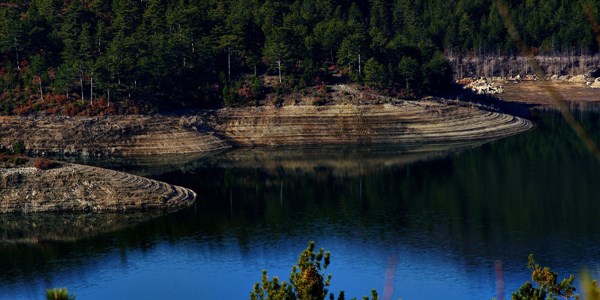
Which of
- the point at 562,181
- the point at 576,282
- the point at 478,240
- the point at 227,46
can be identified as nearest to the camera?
the point at 576,282

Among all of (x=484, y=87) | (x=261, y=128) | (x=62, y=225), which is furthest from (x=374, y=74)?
(x=62, y=225)

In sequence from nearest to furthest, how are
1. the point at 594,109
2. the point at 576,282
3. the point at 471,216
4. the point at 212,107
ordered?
the point at 576,282 < the point at 471,216 < the point at 212,107 < the point at 594,109

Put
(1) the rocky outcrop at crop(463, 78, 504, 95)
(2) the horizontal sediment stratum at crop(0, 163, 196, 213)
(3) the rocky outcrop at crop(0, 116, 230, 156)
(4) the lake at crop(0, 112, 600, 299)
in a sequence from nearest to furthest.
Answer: (4) the lake at crop(0, 112, 600, 299) → (2) the horizontal sediment stratum at crop(0, 163, 196, 213) → (3) the rocky outcrop at crop(0, 116, 230, 156) → (1) the rocky outcrop at crop(463, 78, 504, 95)

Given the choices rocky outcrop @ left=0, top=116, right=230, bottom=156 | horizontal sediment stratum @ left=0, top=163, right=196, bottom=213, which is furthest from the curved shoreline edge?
horizontal sediment stratum @ left=0, top=163, right=196, bottom=213

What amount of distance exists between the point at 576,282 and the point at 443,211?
75.1ft

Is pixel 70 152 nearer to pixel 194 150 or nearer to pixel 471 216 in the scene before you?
pixel 194 150

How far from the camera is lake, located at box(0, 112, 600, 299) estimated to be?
57.8 meters

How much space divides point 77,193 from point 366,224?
91.2 ft

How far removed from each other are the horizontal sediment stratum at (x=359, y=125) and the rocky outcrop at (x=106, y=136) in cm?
595

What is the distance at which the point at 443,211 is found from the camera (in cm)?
7519

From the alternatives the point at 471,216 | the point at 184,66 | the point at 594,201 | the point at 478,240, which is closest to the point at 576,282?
the point at 478,240

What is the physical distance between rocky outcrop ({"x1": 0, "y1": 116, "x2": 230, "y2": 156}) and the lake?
5.93 meters

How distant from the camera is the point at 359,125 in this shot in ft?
383

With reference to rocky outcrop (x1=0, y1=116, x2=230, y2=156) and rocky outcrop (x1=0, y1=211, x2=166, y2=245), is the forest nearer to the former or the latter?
rocky outcrop (x1=0, y1=116, x2=230, y2=156)
